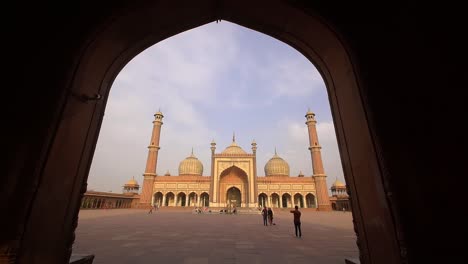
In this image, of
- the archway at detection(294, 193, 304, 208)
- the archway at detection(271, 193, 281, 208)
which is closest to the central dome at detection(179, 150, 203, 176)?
the archway at detection(271, 193, 281, 208)

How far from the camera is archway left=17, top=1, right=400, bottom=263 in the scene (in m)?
1.93

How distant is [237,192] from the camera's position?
3828 cm

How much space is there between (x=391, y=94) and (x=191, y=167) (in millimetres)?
42978

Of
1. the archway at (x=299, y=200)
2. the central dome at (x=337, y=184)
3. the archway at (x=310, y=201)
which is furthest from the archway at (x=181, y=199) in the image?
the central dome at (x=337, y=184)

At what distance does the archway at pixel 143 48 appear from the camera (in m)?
1.93

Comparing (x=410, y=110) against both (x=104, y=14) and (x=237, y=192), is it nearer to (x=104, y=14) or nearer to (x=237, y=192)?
(x=104, y=14)

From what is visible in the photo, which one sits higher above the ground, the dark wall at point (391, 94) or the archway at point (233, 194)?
the archway at point (233, 194)

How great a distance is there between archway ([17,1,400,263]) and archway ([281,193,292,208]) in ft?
126

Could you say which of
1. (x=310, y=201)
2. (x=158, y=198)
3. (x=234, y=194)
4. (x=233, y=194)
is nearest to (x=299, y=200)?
(x=310, y=201)

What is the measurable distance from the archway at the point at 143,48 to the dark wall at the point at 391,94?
10 centimetres

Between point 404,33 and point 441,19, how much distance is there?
0.26 m

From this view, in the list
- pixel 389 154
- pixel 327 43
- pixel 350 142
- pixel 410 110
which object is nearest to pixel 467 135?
pixel 410 110

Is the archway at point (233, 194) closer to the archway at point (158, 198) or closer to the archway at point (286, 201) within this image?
the archway at point (286, 201)

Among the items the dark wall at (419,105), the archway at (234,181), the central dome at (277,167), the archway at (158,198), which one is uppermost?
the central dome at (277,167)
